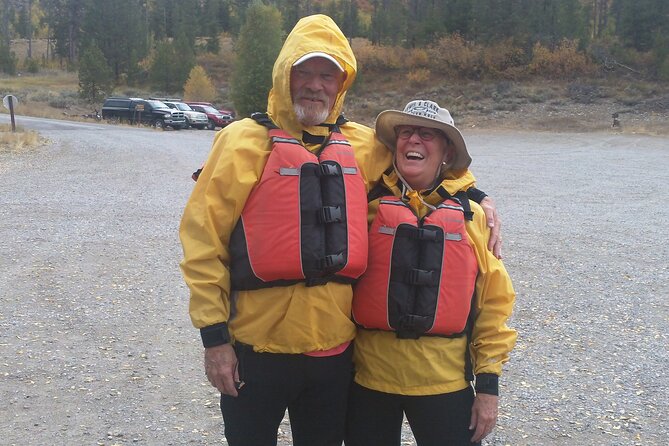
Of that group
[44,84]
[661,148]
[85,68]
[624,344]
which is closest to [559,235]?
[624,344]

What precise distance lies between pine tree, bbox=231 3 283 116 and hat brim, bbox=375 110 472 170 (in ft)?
110

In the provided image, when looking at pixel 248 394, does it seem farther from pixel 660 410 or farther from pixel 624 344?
pixel 624 344

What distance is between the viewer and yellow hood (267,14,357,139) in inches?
85.5

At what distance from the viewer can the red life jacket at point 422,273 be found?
2.17m

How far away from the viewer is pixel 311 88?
7.26 ft

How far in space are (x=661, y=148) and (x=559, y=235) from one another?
15629 millimetres

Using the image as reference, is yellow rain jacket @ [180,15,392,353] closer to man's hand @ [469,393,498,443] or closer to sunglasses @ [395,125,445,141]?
sunglasses @ [395,125,445,141]

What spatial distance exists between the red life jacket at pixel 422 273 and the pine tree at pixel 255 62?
111ft

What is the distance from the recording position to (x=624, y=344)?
483cm

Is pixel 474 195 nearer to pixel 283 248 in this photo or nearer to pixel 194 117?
pixel 283 248

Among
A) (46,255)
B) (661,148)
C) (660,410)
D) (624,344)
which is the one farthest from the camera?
(661,148)

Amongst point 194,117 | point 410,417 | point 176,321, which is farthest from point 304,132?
point 194,117

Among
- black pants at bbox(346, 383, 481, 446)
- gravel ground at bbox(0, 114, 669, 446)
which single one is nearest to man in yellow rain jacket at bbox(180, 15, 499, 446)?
black pants at bbox(346, 383, 481, 446)

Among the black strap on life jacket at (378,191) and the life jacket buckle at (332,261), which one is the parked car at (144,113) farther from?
the life jacket buckle at (332,261)
